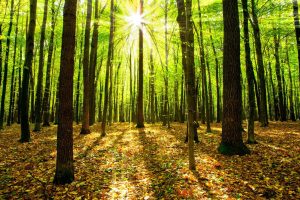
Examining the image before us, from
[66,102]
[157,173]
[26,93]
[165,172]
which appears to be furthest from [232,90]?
[26,93]

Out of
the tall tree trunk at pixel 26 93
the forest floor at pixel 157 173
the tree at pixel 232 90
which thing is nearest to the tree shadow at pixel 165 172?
the forest floor at pixel 157 173

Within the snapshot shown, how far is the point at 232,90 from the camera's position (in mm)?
8438

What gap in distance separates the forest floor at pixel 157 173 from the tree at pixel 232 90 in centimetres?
55

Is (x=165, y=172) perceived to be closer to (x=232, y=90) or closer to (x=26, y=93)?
(x=232, y=90)

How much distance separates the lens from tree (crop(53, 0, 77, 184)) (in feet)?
20.1

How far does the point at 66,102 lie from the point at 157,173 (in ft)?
11.2

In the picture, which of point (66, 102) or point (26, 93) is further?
point (26, 93)

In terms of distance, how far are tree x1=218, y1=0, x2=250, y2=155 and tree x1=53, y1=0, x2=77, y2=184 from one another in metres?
Result: 5.46

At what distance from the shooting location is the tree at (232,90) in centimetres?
829

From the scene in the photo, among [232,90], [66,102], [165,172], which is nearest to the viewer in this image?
[66,102]

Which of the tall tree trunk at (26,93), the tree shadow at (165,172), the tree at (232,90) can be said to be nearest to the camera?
the tree shadow at (165,172)

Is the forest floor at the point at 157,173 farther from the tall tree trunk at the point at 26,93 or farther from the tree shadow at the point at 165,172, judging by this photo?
the tall tree trunk at the point at 26,93

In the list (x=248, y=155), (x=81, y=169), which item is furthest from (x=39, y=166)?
(x=248, y=155)

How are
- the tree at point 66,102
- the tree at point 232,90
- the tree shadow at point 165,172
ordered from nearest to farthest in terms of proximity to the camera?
the tree shadow at point 165,172
the tree at point 66,102
the tree at point 232,90
